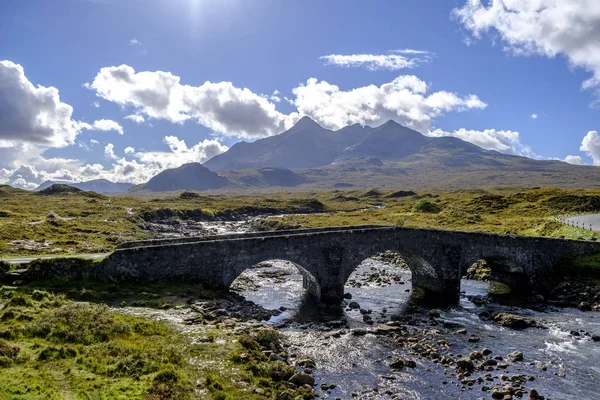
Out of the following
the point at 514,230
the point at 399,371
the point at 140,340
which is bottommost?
the point at 399,371

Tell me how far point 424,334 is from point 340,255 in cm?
1069

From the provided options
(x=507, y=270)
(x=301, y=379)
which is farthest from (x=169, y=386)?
(x=507, y=270)

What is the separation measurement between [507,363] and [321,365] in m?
11.0

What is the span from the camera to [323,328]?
29.6 m

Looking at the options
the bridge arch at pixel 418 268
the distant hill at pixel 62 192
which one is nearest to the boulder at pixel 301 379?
the bridge arch at pixel 418 268

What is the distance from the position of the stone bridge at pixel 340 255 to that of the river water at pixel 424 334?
2867 millimetres

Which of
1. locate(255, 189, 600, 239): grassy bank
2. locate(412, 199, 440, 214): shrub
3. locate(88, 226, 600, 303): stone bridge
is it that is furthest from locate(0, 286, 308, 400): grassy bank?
locate(412, 199, 440, 214): shrub

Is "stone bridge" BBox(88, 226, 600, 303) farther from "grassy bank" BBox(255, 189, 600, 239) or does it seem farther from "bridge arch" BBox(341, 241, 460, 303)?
"grassy bank" BBox(255, 189, 600, 239)

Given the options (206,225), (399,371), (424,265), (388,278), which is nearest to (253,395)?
(399,371)

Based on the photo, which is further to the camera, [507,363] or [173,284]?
[173,284]

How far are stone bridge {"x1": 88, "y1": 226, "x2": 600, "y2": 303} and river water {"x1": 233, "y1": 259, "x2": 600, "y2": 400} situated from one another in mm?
2867

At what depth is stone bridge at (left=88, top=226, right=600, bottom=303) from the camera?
1224 inches

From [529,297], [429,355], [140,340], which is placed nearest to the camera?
[140,340]

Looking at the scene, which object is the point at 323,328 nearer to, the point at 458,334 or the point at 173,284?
the point at 458,334
